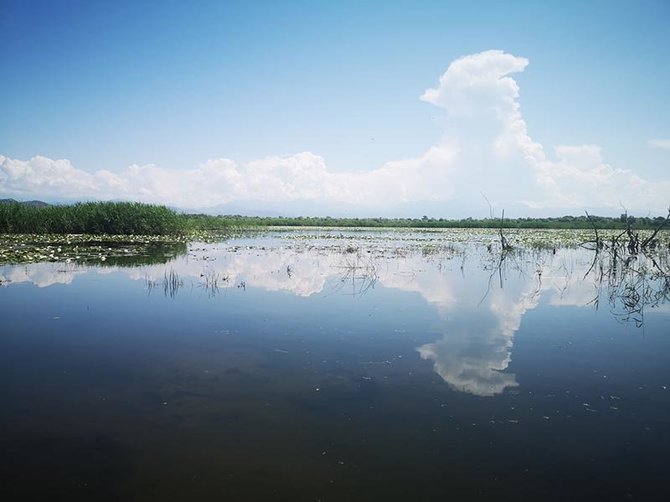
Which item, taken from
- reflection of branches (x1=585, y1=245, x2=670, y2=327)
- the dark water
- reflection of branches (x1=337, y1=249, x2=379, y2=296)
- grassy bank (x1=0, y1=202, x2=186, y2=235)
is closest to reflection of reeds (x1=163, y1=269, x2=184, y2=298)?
the dark water

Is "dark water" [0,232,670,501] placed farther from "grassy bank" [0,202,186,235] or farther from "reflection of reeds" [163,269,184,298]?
"grassy bank" [0,202,186,235]

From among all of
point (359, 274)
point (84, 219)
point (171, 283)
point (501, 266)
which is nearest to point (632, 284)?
point (501, 266)

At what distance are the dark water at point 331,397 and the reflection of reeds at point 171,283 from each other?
1.02 feet

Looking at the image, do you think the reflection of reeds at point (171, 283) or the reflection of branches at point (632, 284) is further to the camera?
the reflection of reeds at point (171, 283)

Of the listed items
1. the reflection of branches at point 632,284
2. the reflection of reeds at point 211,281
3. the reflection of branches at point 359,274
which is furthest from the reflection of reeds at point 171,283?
the reflection of branches at point 632,284

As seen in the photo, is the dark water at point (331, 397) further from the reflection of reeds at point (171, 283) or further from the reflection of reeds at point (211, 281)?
the reflection of reeds at point (211, 281)

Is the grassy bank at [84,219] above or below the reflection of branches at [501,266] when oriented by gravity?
above

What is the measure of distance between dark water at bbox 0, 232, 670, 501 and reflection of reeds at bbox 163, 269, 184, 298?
1.02 ft

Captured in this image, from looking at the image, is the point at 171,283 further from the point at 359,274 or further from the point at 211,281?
the point at 359,274

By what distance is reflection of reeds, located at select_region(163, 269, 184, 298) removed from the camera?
34.8 ft

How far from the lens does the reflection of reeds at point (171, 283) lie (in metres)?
10.6

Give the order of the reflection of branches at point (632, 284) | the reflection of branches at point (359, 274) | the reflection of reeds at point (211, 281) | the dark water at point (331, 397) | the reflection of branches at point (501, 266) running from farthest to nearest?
the reflection of branches at point (501, 266) → the reflection of branches at point (359, 274) → the reflection of reeds at point (211, 281) → the reflection of branches at point (632, 284) → the dark water at point (331, 397)

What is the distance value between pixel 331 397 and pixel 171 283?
7.95 meters

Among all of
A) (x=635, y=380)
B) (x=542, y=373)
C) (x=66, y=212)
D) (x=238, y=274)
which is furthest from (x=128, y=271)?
(x=66, y=212)
